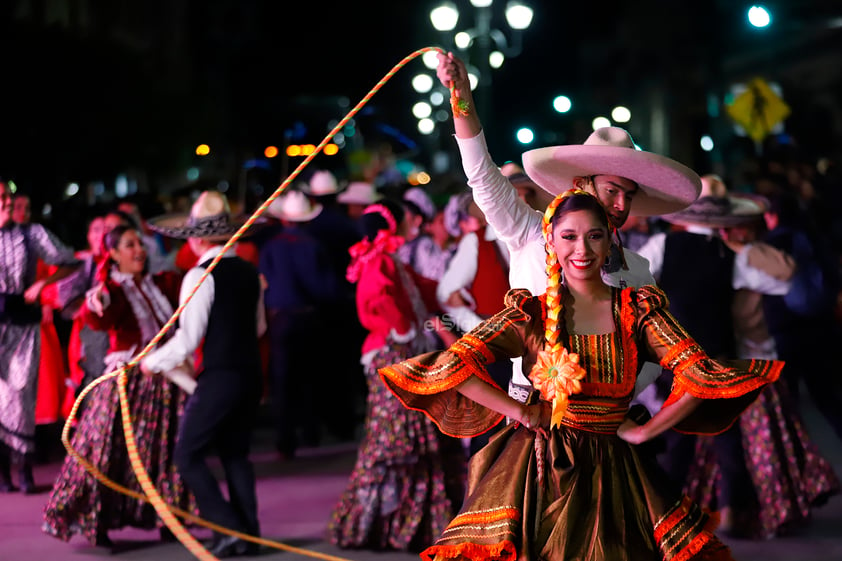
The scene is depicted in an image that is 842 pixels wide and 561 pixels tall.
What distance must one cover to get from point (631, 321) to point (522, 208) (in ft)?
3.24

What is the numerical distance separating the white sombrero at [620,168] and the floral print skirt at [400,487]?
2.51m

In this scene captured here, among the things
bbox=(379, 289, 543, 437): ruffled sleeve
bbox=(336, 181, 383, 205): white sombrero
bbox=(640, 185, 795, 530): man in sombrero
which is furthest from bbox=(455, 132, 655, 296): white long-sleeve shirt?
bbox=(336, 181, 383, 205): white sombrero

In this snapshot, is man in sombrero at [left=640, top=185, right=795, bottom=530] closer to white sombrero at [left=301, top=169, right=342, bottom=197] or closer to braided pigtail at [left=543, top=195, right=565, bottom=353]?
braided pigtail at [left=543, top=195, right=565, bottom=353]

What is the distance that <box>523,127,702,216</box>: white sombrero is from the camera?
4.75 m

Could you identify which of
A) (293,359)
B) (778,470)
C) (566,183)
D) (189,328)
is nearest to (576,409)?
(566,183)

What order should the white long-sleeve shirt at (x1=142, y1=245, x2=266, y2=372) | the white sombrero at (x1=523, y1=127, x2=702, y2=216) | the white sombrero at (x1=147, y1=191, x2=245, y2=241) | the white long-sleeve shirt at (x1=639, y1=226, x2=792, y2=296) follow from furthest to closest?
the white long-sleeve shirt at (x1=639, y1=226, x2=792, y2=296), the white sombrero at (x1=147, y1=191, x2=245, y2=241), the white long-sleeve shirt at (x1=142, y1=245, x2=266, y2=372), the white sombrero at (x1=523, y1=127, x2=702, y2=216)

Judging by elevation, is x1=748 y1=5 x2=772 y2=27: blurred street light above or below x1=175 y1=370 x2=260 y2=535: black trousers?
above

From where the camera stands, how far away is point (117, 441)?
7430 mm

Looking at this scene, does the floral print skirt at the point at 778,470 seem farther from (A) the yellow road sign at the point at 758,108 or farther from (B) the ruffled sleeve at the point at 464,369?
(A) the yellow road sign at the point at 758,108

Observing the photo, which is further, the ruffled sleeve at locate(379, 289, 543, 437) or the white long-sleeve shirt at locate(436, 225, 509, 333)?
the white long-sleeve shirt at locate(436, 225, 509, 333)

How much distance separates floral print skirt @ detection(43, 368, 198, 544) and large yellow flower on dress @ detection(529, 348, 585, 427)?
12.0 feet

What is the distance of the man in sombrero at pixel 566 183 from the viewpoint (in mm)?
4789

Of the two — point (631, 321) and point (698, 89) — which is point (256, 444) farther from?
point (698, 89)

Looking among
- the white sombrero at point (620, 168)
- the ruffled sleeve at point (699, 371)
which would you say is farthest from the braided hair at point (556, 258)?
the white sombrero at point (620, 168)
